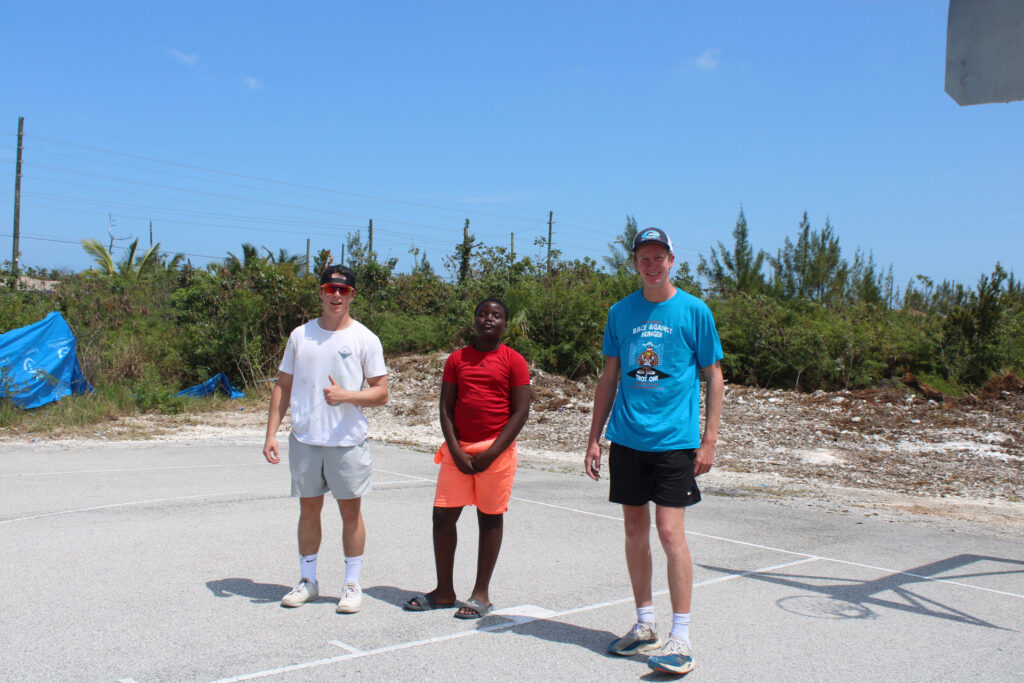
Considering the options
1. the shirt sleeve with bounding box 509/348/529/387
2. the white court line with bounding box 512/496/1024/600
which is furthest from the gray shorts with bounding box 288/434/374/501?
the white court line with bounding box 512/496/1024/600

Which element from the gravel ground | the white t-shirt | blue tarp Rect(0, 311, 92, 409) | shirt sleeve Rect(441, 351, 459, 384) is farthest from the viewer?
blue tarp Rect(0, 311, 92, 409)

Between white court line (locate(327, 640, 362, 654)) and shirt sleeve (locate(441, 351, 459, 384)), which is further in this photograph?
shirt sleeve (locate(441, 351, 459, 384))

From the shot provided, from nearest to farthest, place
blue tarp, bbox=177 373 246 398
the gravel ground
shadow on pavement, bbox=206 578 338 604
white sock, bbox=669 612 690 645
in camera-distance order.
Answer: white sock, bbox=669 612 690 645
shadow on pavement, bbox=206 578 338 604
the gravel ground
blue tarp, bbox=177 373 246 398

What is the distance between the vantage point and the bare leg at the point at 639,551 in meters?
4.36

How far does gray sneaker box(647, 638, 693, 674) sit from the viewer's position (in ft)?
13.0

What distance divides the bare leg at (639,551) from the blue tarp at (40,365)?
45.8 ft

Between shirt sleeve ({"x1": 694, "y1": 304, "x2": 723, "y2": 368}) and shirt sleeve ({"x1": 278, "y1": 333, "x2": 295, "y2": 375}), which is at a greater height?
shirt sleeve ({"x1": 694, "y1": 304, "x2": 723, "y2": 368})

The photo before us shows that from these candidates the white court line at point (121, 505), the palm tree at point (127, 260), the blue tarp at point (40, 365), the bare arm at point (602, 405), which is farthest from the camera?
the palm tree at point (127, 260)

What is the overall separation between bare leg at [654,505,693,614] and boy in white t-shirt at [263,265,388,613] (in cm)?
183

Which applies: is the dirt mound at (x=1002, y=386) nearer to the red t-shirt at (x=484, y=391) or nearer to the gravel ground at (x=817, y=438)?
the gravel ground at (x=817, y=438)

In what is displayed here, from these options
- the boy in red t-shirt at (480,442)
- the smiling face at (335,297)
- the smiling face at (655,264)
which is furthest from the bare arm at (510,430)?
the smiling face at (335,297)

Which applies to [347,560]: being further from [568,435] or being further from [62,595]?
[568,435]

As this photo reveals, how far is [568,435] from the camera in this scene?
15.1 meters

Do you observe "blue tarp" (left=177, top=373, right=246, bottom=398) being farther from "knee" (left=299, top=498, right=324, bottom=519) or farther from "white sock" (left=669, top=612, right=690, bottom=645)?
"white sock" (left=669, top=612, right=690, bottom=645)
